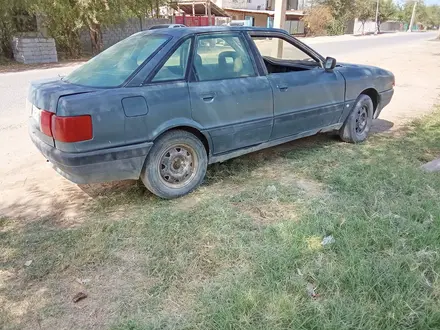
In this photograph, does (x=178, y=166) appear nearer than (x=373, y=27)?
Yes

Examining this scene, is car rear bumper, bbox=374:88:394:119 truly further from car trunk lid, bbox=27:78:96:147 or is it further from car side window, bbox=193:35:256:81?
car trunk lid, bbox=27:78:96:147

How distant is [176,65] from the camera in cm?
381

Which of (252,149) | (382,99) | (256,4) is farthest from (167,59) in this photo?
(256,4)

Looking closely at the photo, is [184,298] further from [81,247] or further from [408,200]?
[408,200]

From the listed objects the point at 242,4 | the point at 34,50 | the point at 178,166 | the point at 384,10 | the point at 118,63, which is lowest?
the point at 178,166

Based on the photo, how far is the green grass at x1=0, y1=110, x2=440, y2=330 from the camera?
7.82ft

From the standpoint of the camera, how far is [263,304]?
7.98ft

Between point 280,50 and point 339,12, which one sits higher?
point 339,12

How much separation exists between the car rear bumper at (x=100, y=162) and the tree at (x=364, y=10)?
46135 millimetres

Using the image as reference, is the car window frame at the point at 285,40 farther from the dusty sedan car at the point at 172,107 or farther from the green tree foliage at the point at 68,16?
the green tree foliage at the point at 68,16

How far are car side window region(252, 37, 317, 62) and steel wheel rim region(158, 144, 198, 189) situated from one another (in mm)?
1670

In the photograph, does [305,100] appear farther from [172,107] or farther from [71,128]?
[71,128]

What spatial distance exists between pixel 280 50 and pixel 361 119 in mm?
Result: 1588

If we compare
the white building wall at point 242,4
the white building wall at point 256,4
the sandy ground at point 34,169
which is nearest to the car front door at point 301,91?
the sandy ground at point 34,169
